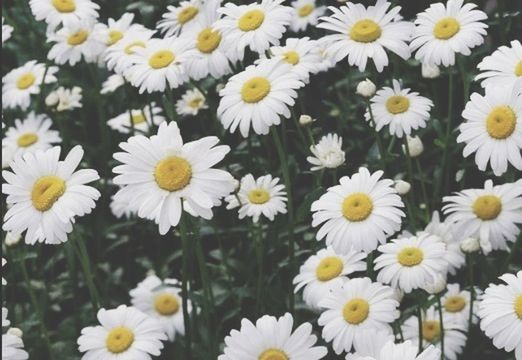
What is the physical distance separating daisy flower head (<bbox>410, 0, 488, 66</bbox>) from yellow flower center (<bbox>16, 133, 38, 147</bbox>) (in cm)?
185

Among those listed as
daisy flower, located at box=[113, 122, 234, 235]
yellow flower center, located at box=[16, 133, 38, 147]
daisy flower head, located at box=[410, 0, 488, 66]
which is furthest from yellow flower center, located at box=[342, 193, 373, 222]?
yellow flower center, located at box=[16, 133, 38, 147]

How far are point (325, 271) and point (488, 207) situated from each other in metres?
0.55

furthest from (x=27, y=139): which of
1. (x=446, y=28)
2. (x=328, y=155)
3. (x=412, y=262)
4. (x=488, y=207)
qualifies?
(x=488, y=207)

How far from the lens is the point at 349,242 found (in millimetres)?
2703

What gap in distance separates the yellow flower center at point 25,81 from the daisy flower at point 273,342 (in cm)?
224

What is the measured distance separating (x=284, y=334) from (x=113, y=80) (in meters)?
2.05

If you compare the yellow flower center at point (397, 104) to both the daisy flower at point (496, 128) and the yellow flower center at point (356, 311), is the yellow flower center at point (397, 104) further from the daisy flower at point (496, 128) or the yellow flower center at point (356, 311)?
the yellow flower center at point (356, 311)

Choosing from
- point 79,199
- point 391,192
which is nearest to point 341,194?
point 391,192

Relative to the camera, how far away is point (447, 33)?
10.4ft

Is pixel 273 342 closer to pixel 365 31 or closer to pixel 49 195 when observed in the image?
pixel 49 195

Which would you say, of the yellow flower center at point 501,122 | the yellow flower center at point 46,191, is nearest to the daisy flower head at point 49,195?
the yellow flower center at point 46,191

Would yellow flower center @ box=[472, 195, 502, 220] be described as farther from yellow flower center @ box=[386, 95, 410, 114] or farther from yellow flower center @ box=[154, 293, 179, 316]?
yellow flower center @ box=[154, 293, 179, 316]

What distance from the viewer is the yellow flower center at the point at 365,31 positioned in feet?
10.5

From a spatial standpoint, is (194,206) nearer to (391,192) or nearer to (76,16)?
(391,192)
